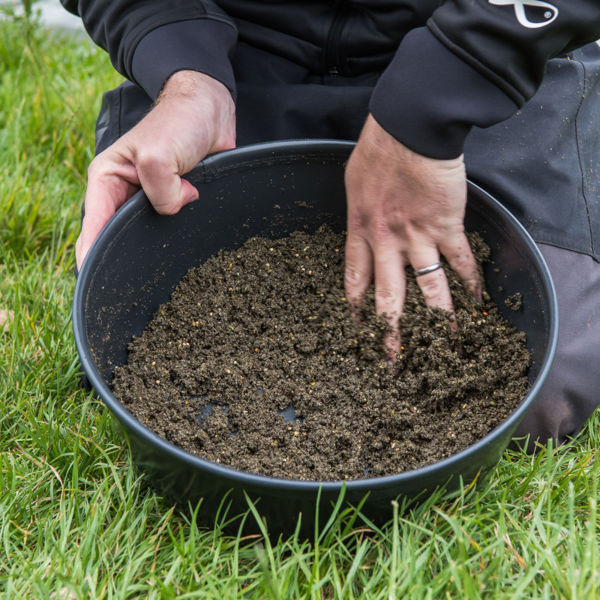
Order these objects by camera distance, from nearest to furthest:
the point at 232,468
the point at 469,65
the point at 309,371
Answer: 1. the point at 232,468
2. the point at 469,65
3. the point at 309,371

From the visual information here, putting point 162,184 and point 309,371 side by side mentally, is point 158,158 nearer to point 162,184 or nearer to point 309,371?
point 162,184

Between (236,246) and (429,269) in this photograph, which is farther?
(236,246)

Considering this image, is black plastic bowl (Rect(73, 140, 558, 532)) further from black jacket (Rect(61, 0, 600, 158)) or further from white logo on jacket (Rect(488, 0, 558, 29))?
white logo on jacket (Rect(488, 0, 558, 29))

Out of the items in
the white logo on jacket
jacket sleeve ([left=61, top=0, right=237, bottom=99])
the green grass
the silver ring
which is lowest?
the green grass

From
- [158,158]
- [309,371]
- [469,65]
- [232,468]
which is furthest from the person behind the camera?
[309,371]

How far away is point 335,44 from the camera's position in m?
1.43

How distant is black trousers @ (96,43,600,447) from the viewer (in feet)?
4.15

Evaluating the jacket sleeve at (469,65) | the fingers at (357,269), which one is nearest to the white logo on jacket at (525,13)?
the jacket sleeve at (469,65)

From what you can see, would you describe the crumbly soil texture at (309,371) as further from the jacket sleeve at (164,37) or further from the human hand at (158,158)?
the jacket sleeve at (164,37)

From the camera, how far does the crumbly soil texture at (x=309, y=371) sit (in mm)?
1161

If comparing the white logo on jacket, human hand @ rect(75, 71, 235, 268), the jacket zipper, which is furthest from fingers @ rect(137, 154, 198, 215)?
the white logo on jacket

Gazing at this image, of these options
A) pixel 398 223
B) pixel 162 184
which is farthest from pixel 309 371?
pixel 162 184

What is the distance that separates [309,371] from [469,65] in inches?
24.9

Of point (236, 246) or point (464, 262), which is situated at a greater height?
point (464, 262)
